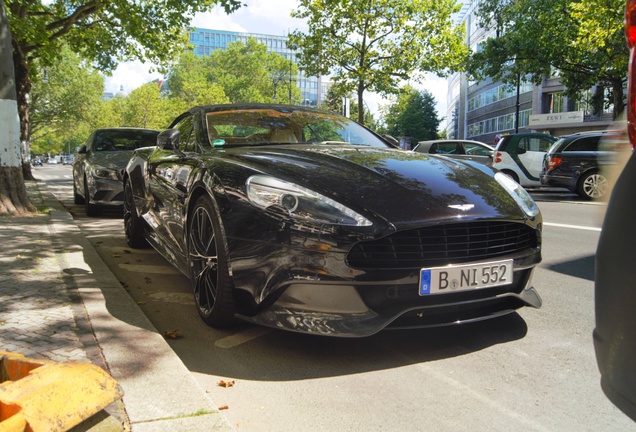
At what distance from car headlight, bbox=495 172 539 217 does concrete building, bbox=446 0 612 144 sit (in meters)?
26.5

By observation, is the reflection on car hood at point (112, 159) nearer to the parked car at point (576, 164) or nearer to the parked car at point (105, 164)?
the parked car at point (105, 164)

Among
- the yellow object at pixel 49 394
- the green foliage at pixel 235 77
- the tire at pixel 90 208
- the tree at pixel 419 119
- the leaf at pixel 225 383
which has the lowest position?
the leaf at pixel 225 383

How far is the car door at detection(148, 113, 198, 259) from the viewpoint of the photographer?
404 cm

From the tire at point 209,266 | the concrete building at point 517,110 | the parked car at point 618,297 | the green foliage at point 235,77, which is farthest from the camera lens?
the green foliage at point 235,77

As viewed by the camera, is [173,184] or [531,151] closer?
[173,184]

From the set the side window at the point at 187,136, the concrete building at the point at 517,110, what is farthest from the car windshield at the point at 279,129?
the concrete building at the point at 517,110

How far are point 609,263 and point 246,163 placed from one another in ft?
7.95

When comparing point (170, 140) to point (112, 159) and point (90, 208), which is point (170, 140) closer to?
point (112, 159)

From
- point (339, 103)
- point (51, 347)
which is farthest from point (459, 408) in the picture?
point (339, 103)

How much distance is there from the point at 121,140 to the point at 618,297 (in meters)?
10.4

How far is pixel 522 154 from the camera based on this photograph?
1697 centimetres

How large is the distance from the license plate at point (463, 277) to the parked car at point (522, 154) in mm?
14629

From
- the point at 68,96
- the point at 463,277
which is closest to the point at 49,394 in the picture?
the point at 463,277

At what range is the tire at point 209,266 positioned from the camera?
10.5 ft
